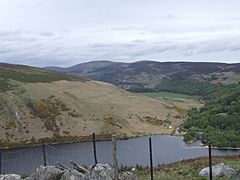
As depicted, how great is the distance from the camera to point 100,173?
19.5 m

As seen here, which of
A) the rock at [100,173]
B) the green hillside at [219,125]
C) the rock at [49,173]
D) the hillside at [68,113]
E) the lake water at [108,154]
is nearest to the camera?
the rock at [100,173]

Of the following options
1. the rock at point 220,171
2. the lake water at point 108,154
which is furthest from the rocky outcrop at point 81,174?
the lake water at point 108,154

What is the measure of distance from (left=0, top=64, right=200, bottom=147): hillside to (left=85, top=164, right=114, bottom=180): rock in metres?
69.4

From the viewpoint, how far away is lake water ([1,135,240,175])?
165ft

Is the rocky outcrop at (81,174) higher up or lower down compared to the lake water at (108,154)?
higher up

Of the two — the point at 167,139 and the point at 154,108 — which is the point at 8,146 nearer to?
the point at 167,139

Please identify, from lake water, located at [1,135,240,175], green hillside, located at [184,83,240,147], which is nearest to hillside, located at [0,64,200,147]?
green hillside, located at [184,83,240,147]

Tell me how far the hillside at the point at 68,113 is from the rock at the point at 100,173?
6938 centimetres

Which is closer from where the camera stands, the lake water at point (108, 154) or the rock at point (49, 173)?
the rock at point (49, 173)

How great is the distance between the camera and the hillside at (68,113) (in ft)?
310

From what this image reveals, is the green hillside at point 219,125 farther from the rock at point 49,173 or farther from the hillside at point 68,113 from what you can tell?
the rock at point 49,173

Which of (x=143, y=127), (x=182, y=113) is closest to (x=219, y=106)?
(x=182, y=113)

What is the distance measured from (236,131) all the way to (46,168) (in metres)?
70.5

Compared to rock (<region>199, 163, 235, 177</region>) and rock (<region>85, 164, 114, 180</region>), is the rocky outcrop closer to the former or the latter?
rock (<region>85, 164, 114, 180</region>)
